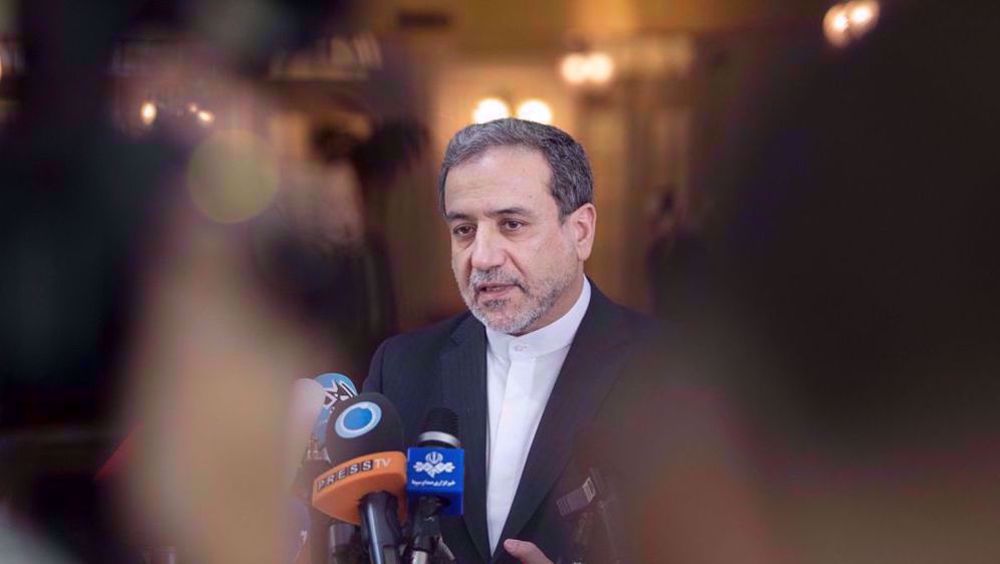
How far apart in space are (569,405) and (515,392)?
107mm

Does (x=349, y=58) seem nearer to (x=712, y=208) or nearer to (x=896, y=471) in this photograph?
(x=712, y=208)

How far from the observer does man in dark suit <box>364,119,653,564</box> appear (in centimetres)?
222

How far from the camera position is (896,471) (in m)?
2.94

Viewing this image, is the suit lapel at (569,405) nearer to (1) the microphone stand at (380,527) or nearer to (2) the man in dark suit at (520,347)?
(2) the man in dark suit at (520,347)

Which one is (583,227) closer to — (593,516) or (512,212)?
(512,212)

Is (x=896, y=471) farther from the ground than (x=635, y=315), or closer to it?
closer to it

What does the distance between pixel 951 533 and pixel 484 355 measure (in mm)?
1277

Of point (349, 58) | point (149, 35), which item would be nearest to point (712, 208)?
point (349, 58)

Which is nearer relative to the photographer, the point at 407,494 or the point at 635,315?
the point at 407,494

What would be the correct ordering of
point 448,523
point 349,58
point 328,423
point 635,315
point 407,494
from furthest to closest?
point 349,58, point 635,315, point 448,523, point 328,423, point 407,494

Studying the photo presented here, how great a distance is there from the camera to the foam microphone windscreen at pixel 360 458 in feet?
5.54

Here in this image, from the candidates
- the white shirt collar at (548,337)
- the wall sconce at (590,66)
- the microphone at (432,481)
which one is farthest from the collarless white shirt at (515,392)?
the microphone at (432,481)

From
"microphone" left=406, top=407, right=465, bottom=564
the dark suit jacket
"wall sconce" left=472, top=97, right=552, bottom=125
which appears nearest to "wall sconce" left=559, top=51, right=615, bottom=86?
"wall sconce" left=472, top=97, right=552, bottom=125

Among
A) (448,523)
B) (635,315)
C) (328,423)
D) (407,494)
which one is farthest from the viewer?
(635,315)
